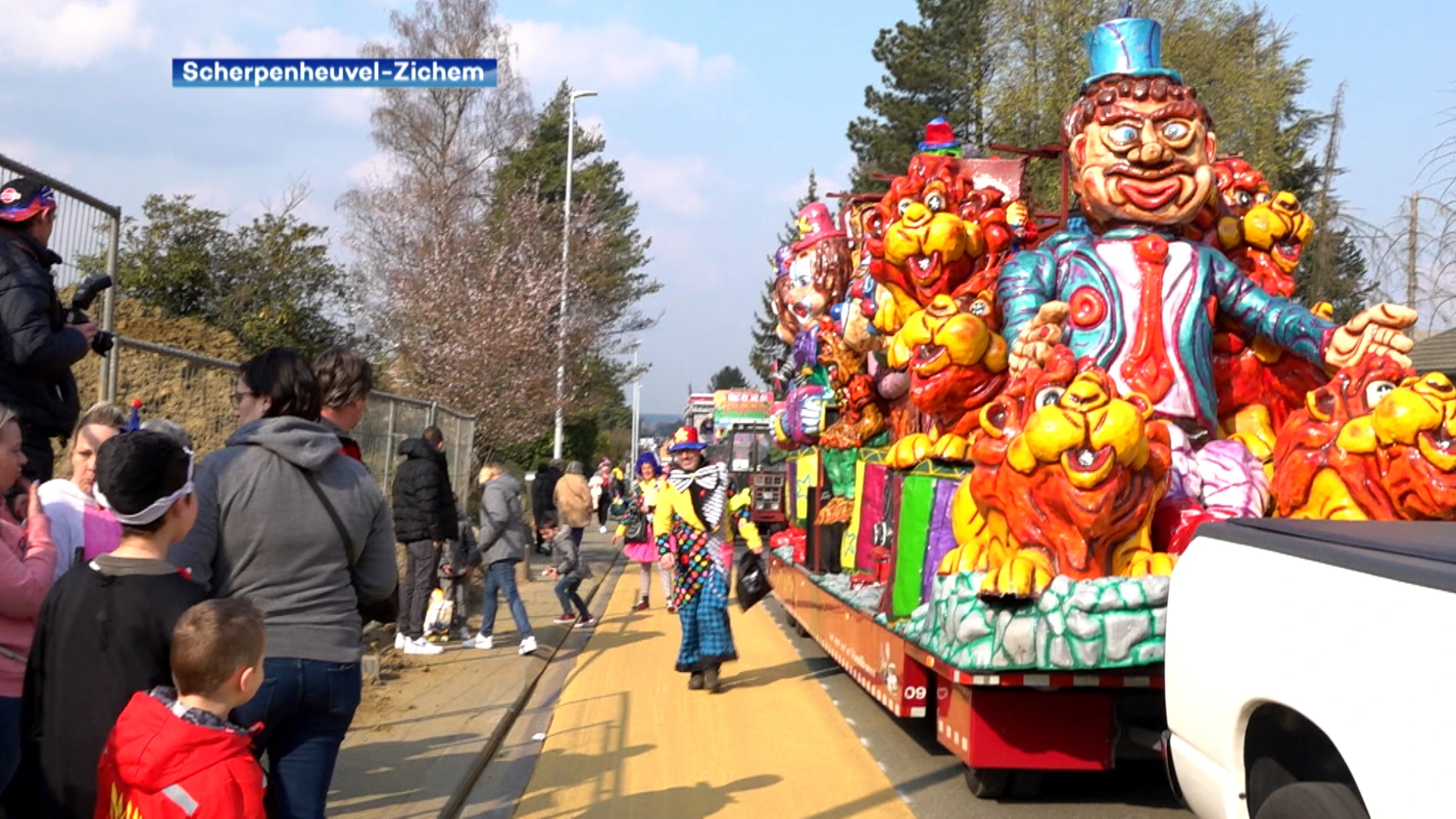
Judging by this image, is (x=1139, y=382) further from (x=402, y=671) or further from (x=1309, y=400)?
(x=402, y=671)

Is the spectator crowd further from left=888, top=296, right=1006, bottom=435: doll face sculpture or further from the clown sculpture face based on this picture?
the clown sculpture face

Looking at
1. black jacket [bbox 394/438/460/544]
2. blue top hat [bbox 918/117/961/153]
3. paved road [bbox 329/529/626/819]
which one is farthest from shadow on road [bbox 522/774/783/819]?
blue top hat [bbox 918/117/961/153]

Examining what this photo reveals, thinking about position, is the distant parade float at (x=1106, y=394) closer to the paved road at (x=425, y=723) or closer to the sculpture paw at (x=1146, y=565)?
the sculpture paw at (x=1146, y=565)

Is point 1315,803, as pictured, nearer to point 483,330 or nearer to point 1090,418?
point 1090,418

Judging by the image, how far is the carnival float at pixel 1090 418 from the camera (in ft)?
22.4

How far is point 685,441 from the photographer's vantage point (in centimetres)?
1197

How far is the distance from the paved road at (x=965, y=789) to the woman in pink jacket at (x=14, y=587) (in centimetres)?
451

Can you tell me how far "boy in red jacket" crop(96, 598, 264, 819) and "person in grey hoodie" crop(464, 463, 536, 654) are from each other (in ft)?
30.4

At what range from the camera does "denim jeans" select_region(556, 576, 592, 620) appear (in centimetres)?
1546

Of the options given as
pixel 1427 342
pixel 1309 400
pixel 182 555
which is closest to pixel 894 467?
pixel 1309 400

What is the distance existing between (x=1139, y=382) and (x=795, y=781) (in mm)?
3030

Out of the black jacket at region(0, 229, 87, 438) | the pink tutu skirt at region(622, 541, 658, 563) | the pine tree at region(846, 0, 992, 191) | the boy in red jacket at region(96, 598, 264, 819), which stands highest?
the pine tree at region(846, 0, 992, 191)

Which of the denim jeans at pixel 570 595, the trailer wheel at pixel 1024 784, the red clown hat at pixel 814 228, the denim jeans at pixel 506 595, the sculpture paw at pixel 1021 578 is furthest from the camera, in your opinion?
the denim jeans at pixel 570 595

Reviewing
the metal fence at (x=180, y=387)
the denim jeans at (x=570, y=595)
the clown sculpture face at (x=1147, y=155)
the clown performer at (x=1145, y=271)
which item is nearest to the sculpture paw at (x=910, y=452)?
the clown performer at (x=1145, y=271)
